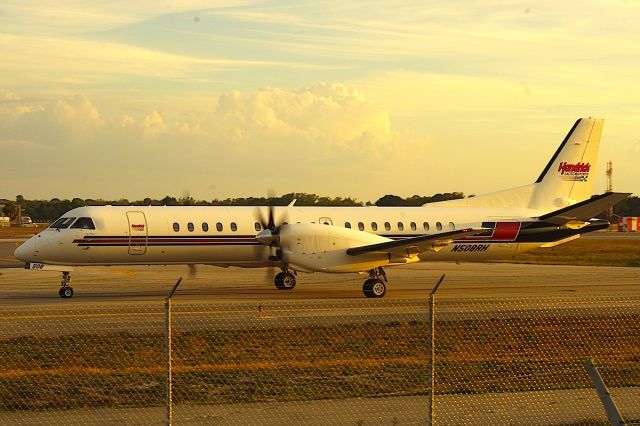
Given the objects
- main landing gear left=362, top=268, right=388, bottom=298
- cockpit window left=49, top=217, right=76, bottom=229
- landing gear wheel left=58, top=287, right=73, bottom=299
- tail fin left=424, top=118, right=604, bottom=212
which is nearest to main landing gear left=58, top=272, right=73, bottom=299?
landing gear wheel left=58, top=287, right=73, bottom=299

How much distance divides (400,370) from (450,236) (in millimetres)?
13599

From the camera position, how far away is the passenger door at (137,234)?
1229 inches

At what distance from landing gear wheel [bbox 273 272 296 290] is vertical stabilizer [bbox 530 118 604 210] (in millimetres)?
11557

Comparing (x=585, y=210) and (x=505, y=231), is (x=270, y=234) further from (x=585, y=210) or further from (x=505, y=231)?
(x=585, y=210)

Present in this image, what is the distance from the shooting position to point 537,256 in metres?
62.3

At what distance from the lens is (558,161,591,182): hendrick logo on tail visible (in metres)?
39.0

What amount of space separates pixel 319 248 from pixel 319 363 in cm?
1247

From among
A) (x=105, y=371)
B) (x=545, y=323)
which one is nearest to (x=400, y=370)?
(x=105, y=371)

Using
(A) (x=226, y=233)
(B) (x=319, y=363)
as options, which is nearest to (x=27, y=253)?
(A) (x=226, y=233)

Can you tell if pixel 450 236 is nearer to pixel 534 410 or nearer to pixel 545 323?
pixel 545 323

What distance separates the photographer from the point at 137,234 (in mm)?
31312

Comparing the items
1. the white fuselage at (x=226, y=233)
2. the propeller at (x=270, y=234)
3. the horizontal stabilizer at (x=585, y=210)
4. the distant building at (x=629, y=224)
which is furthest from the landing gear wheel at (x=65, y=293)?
the distant building at (x=629, y=224)

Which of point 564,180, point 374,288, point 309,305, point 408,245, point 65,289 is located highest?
point 564,180

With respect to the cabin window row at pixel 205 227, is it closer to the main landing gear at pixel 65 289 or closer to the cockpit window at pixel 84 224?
the cockpit window at pixel 84 224
